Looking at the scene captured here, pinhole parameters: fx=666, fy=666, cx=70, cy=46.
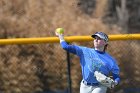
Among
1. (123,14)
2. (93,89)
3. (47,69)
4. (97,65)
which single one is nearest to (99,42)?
(97,65)

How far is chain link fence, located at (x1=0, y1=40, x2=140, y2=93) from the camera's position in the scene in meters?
9.51

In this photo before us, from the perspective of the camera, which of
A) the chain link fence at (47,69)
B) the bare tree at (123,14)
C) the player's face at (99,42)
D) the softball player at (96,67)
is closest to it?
the player's face at (99,42)

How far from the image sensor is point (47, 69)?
955 cm

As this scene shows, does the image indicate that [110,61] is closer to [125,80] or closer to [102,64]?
[102,64]

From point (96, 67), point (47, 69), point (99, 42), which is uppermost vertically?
point (99, 42)

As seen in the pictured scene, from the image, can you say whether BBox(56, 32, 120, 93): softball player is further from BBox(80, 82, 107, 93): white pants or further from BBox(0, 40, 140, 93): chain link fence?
BBox(0, 40, 140, 93): chain link fence

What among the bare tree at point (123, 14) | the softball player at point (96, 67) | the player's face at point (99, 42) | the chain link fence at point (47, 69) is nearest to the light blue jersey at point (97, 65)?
the softball player at point (96, 67)

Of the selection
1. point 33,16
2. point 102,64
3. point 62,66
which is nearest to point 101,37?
point 102,64

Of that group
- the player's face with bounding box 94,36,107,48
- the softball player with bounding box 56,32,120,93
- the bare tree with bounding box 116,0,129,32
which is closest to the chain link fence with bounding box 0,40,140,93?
the softball player with bounding box 56,32,120,93

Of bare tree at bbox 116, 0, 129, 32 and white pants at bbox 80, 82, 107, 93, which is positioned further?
bare tree at bbox 116, 0, 129, 32

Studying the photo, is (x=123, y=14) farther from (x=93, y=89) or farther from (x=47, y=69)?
(x=93, y=89)

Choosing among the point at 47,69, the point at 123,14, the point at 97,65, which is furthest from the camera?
the point at 123,14

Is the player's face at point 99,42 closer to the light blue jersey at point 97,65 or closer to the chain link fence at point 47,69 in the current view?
the light blue jersey at point 97,65

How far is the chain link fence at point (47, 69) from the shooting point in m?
9.51
